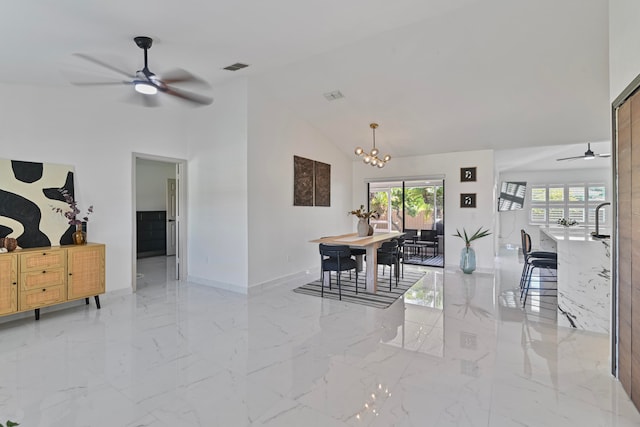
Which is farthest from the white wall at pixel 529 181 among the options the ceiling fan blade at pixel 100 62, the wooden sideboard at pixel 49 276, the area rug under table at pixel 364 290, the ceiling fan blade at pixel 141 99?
the wooden sideboard at pixel 49 276

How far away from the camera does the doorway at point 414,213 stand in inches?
304

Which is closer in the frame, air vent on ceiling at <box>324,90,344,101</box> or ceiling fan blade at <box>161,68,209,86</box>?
ceiling fan blade at <box>161,68,209,86</box>

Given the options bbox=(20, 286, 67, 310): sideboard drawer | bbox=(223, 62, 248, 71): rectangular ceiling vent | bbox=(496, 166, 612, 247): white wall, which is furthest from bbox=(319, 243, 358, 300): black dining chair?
bbox=(496, 166, 612, 247): white wall

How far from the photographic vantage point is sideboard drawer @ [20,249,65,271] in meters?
3.53

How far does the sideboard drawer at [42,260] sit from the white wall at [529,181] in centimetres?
1124

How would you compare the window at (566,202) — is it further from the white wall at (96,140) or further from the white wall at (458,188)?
the white wall at (96,140)

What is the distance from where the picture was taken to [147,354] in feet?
9.48

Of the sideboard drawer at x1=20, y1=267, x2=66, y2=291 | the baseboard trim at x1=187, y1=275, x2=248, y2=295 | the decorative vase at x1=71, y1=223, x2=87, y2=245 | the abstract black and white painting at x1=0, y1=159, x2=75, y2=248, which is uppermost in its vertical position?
the abstract black and white painting at x1=0, y1=159, x2=75, y2=248

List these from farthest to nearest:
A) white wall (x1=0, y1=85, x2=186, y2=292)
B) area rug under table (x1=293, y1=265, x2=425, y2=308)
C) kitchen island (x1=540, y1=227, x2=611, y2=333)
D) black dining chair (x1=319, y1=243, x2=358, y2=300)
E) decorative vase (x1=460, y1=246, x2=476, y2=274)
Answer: decorative vase (x1=460, y1=246, x2=476, y2=274), black dining chair (x1=319, y1=243, x2=358, y2=300), area rug under table (x1=293, y1=265, x2=425, y2=308), white wall (x1=0, y1=85, x2=186, y2=292), kitchen island (x1=540, y1=227, x2=611, y2=333)

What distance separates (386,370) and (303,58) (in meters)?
3.91

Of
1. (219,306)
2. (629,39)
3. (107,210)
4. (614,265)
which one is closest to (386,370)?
(614,265)

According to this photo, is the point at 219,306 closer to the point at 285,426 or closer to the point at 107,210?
the point at 107,210

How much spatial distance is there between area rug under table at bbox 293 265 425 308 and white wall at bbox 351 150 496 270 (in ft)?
4.31

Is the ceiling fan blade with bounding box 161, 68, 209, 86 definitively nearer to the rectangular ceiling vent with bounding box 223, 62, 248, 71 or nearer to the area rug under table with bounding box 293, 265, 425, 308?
the rectangular ceiling vent with bounding box 223, 62, 248, 71
